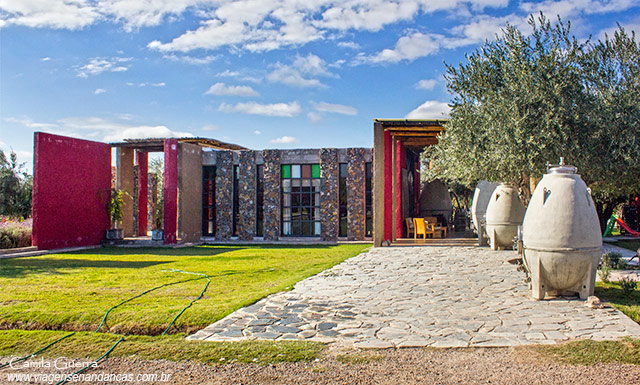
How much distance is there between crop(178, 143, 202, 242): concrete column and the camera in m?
19.3

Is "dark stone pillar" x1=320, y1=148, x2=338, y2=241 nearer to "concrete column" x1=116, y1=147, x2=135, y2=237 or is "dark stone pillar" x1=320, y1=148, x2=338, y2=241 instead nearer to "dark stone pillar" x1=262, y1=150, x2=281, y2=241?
"dark stone pillar" x1=262, y1=150, x2=281, y2=241

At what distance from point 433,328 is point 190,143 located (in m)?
17.1

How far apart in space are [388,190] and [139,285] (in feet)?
33.3

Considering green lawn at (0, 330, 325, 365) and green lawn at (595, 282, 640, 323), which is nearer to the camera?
green lawn at (0, 330, 325, 365)

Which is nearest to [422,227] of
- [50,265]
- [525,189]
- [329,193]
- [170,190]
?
→ [525,189]

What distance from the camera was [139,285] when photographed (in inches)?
356

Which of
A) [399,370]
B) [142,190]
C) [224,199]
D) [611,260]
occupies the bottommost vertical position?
[399,370]

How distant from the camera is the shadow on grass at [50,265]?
11.3 m

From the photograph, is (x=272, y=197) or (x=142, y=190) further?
(x=142, y=190)

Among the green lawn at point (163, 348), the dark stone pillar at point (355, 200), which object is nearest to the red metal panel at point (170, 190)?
the dark stone pillar at point (355, 200)

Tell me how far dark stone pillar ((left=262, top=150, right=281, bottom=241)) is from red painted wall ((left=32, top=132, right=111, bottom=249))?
6.23m

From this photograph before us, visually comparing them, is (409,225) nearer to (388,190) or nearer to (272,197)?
(388,190)

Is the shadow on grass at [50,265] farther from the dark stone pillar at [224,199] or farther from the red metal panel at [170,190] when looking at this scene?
the dark stone pillar at [224,199]

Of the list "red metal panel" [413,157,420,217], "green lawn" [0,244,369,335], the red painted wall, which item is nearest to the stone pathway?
"green lawn" [0,244,369,335]
